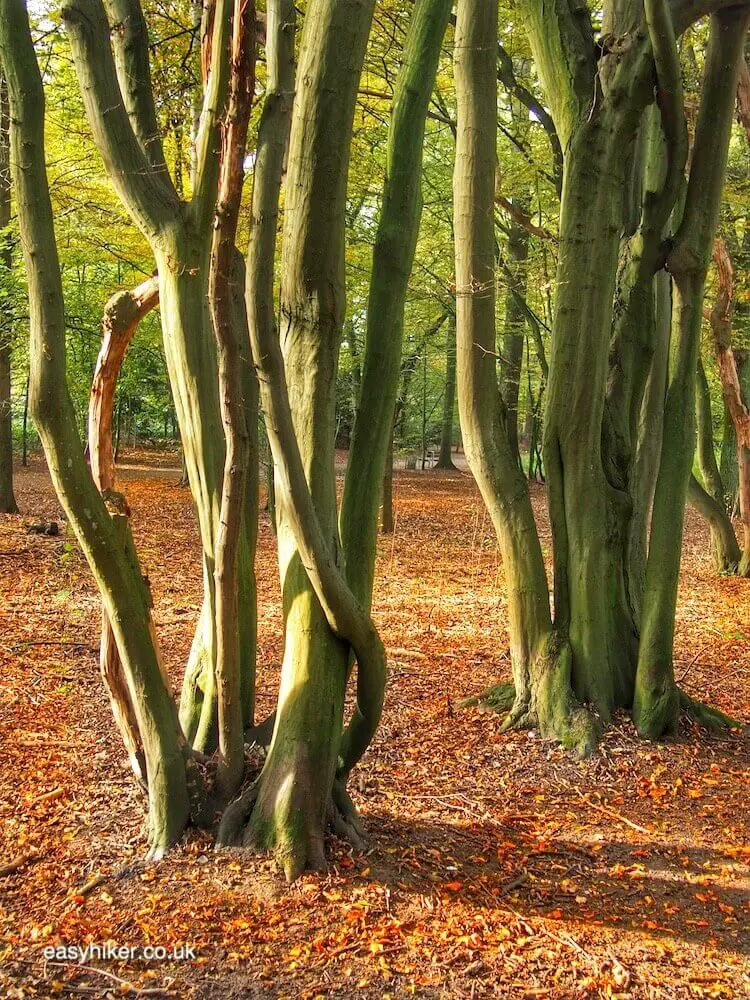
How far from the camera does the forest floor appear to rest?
2838 mm

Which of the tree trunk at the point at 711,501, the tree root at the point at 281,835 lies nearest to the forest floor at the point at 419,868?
the tree root at the point at 281,835

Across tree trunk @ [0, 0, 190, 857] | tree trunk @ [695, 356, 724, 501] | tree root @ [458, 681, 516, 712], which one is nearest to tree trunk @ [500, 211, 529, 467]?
tree trunk @ [695, 356, 724, 501]

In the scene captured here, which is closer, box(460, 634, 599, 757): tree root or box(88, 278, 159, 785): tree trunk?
box(88, 278, 159, 785): tree trunk

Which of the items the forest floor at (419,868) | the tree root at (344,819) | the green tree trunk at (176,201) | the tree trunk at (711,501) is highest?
the green tree trunk at (176,201)

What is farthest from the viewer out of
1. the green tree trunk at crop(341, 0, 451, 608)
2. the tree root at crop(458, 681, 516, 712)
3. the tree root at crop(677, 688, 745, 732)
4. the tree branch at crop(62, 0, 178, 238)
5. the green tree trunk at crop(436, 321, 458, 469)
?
the green tree trunk at crop(436, 321, 458, 469)

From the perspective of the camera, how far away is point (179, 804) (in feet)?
11.3

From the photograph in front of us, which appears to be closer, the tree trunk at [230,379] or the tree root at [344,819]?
the tree trunk at [230,379]

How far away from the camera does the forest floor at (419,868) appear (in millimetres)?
2838

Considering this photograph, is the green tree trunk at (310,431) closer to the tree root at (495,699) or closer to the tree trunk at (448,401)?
the tree root at (495,699)

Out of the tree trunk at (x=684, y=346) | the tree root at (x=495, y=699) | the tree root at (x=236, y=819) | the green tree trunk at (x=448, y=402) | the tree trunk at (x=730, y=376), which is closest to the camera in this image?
the tree root at (x=236, y=819)

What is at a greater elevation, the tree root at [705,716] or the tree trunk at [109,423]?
the tree trunk at [109,423]

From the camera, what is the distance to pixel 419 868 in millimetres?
3525

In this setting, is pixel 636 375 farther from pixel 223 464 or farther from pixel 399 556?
pixel 399 556

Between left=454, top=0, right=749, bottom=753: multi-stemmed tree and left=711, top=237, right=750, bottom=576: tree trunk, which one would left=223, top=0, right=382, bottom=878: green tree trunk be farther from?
left=711, top=237, right=750, bottom=576: tree trunk
